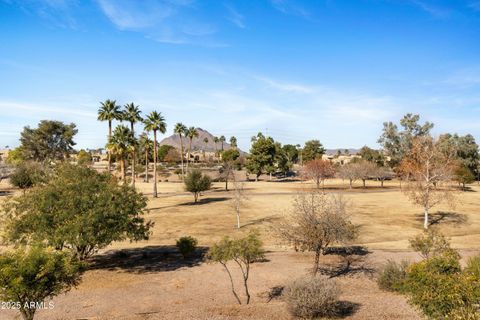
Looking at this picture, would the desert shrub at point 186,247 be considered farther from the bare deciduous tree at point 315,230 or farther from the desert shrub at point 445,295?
the desert shrub at point 445,295

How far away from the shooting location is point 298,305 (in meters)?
17.0

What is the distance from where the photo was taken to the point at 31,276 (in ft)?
43.4

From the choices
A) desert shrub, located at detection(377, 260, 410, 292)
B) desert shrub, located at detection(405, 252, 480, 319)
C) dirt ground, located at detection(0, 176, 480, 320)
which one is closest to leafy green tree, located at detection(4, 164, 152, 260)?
dirt ground, located at detection(0, 176, 480, 320)

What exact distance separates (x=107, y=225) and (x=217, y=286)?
30.0 feet

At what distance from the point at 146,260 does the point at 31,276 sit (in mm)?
17943

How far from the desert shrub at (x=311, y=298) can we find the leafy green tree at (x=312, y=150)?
390 feet

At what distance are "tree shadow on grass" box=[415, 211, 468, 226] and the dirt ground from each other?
0.13 meters

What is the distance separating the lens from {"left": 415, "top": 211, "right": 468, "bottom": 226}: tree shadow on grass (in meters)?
47.5

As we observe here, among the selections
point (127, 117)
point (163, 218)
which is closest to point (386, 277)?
point (163, 218)

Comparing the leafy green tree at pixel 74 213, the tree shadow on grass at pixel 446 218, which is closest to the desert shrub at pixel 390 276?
the leafy green tree at pixel 74 213

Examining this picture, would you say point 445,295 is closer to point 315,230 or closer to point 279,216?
point 315,230

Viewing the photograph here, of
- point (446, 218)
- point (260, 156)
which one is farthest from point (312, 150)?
point (446, 218)

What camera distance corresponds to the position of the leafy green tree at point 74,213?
939 inches

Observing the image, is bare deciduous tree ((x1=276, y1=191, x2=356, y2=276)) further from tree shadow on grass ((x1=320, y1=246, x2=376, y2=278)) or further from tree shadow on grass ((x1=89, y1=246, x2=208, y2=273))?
tree shadow on grass ((x1=89, y1=246, x2=208, y2=273))
